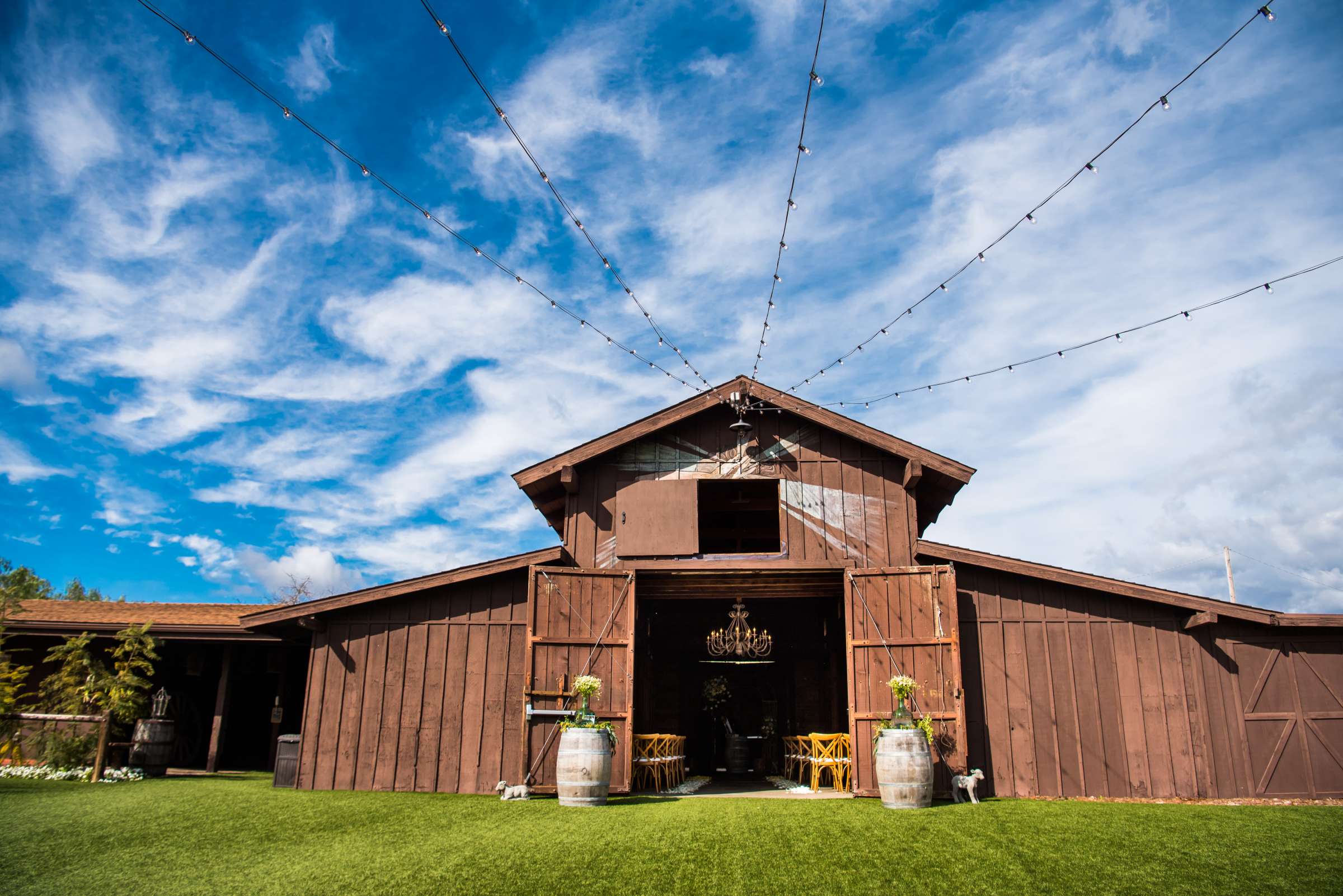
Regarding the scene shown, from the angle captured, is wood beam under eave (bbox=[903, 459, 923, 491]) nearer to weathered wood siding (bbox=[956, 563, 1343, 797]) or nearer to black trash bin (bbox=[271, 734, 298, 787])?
weathered wood siding (bbox=[956, 563, 1343, 797])

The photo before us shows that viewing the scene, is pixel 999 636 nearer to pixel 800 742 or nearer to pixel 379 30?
pixel 800 742

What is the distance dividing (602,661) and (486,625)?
5.85 ft

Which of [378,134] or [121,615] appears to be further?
[121,615]

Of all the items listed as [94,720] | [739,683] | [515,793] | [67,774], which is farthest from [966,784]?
[67,774]

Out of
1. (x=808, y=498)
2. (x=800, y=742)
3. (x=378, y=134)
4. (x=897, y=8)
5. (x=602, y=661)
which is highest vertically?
(x=897, y=8)

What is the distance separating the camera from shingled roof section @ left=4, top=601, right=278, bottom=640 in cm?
1380

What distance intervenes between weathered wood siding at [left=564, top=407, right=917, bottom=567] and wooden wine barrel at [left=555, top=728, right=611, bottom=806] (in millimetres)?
2914

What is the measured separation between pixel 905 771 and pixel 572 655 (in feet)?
15.0

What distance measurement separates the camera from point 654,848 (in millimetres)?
7105

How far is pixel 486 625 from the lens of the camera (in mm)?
12250

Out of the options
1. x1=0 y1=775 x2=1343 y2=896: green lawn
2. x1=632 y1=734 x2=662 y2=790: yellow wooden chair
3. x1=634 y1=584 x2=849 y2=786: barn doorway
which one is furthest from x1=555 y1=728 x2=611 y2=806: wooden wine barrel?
x1=634 y1=584 x2=849 y2=786: barn doorway

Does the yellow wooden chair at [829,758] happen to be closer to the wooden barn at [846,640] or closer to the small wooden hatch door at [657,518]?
the wooden barn at [846,640]

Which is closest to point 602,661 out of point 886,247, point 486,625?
point 486,625

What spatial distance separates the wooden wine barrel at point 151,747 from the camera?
42.2ft
